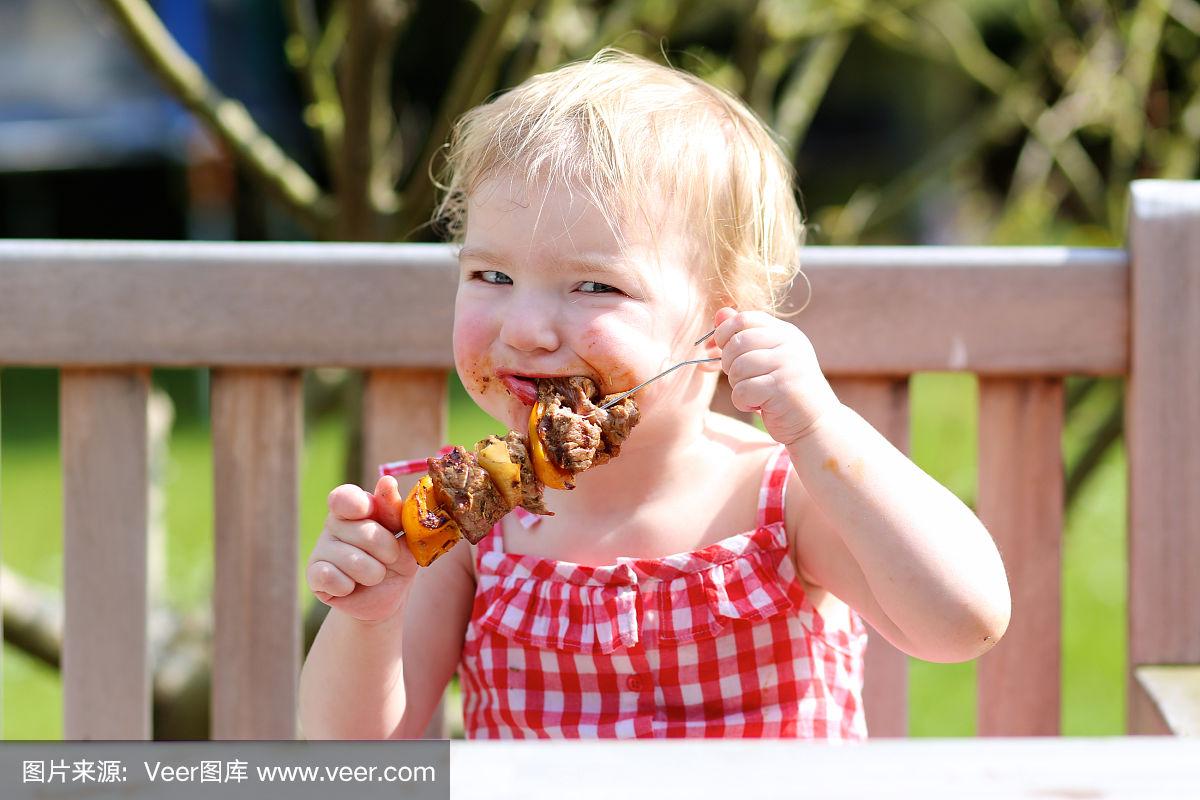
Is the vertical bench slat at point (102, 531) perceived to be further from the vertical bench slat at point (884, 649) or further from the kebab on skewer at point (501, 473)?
the vertical bench slat at point (884, 649)

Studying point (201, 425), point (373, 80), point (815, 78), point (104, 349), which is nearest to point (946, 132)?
point (201, 425)

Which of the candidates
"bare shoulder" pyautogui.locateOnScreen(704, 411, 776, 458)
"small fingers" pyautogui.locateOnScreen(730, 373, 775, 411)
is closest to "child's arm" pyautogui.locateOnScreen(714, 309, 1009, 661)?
"small fingers" pyautogui.locateOnScreen(730, 373, 775, 411)

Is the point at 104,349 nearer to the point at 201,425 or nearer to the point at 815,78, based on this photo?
the point at 815,78

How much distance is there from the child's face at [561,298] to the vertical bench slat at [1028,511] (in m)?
0.49

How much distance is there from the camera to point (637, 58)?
5.16 feet

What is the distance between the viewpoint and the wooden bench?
5.02 ft

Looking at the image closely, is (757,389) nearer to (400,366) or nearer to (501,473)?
(501,473)

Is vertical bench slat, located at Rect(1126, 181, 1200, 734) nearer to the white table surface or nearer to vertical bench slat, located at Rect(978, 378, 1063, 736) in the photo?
vertical bench slat, located at Rect(978, 378, 1063, 736)

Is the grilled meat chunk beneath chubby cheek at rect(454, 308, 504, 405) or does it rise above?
beneath

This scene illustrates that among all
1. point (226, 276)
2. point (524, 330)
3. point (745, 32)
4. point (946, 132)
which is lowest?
point (524, 330)

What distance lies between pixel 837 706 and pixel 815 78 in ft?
5.86

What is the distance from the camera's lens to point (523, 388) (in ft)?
4.29

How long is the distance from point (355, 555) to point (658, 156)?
0.51 meters

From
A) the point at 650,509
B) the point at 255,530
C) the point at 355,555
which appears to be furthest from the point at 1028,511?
Answer: the point at 255,530
